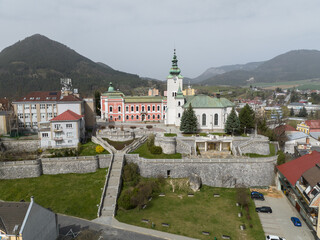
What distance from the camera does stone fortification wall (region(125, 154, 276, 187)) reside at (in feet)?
134

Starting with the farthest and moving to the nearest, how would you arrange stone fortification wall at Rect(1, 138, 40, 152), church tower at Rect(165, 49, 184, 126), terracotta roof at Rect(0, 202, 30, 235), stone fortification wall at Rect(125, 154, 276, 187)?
church tower at Rect(165, 49, 184, 126) → stone fortification wall at Rect(1, 138, 40, 152) → stone fortification wall at Rect(125, 154, 276, 187) → terracotta roof at Rect(0, 202, 30, 235)

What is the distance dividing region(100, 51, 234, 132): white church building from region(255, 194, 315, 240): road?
906 inches

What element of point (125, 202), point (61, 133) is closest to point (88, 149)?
point (61, 133)

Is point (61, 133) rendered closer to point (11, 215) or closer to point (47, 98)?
point (47, 98)

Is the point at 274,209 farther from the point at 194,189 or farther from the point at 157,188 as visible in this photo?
the point at 157,188

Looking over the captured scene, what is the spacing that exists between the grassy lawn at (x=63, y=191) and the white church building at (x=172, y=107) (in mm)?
27008

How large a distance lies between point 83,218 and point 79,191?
554 cm

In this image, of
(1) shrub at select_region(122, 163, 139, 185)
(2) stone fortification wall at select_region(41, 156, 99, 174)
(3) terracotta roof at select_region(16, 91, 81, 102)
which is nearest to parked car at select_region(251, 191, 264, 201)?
(1) shrub at select_region(122, 163, 139, 185)

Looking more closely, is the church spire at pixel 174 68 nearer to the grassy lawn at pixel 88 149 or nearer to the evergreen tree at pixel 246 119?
the evergreen tree at pixel 246 119

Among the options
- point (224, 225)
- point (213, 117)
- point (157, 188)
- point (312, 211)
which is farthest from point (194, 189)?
point (213, 117)

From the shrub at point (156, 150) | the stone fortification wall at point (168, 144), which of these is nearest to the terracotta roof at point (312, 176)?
the stone fortification wall at point (168, 144)

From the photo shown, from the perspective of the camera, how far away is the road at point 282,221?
28.9 metres

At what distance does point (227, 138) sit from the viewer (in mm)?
47281

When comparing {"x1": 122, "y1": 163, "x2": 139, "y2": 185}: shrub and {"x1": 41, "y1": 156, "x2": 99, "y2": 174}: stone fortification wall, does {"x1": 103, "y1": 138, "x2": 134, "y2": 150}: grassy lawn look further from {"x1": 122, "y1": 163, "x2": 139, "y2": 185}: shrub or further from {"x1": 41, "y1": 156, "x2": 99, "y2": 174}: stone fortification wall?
{"x1": 122, "y1": 163, "x2": 139, "y2": 185}: shrub
